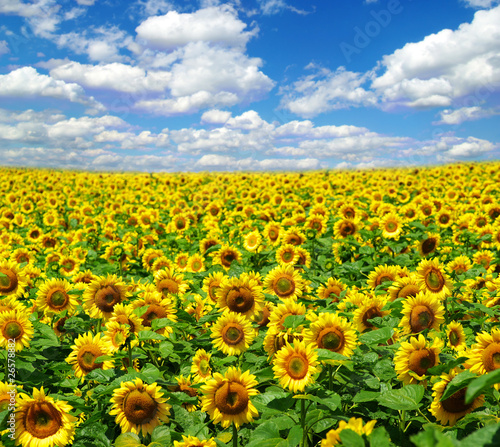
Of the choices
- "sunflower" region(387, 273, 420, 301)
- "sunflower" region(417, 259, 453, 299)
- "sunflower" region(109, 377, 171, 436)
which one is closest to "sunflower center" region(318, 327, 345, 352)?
"sunflower" region(387, 273, 420, 301)

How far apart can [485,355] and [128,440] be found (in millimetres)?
2608

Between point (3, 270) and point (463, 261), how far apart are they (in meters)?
6.47

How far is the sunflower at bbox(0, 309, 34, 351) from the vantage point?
11.9 ft

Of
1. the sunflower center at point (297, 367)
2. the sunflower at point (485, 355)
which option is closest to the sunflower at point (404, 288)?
the sunflower at point (485, 355)

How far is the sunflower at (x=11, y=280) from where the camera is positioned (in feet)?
15.4

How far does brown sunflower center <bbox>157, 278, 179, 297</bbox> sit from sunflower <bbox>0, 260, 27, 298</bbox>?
66.1 inches

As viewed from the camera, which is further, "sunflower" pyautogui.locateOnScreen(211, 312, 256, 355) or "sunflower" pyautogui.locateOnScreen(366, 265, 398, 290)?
"sunflower" pyautogui.locateOnScreen(366, 265, 398, 290)

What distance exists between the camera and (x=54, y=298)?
4.50 m

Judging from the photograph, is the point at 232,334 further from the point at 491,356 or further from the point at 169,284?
the point at 491,356

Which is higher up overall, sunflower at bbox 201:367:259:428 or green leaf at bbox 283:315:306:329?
green leaf at bbox 283:315:306:329

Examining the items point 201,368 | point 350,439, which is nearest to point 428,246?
point 201,368

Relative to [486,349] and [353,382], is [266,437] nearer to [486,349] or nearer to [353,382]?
[353,382]

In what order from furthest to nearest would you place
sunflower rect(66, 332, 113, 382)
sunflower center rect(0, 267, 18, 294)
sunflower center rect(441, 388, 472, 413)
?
sunflower center rect(0, 267, 18, 294) < sunflower rect(66, 332, 113, 382) < sunflower center rect(441, 388, 472, 413)

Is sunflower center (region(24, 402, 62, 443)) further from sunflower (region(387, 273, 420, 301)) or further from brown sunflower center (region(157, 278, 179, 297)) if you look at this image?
sunflower (region(387, 273, 420, 301))
